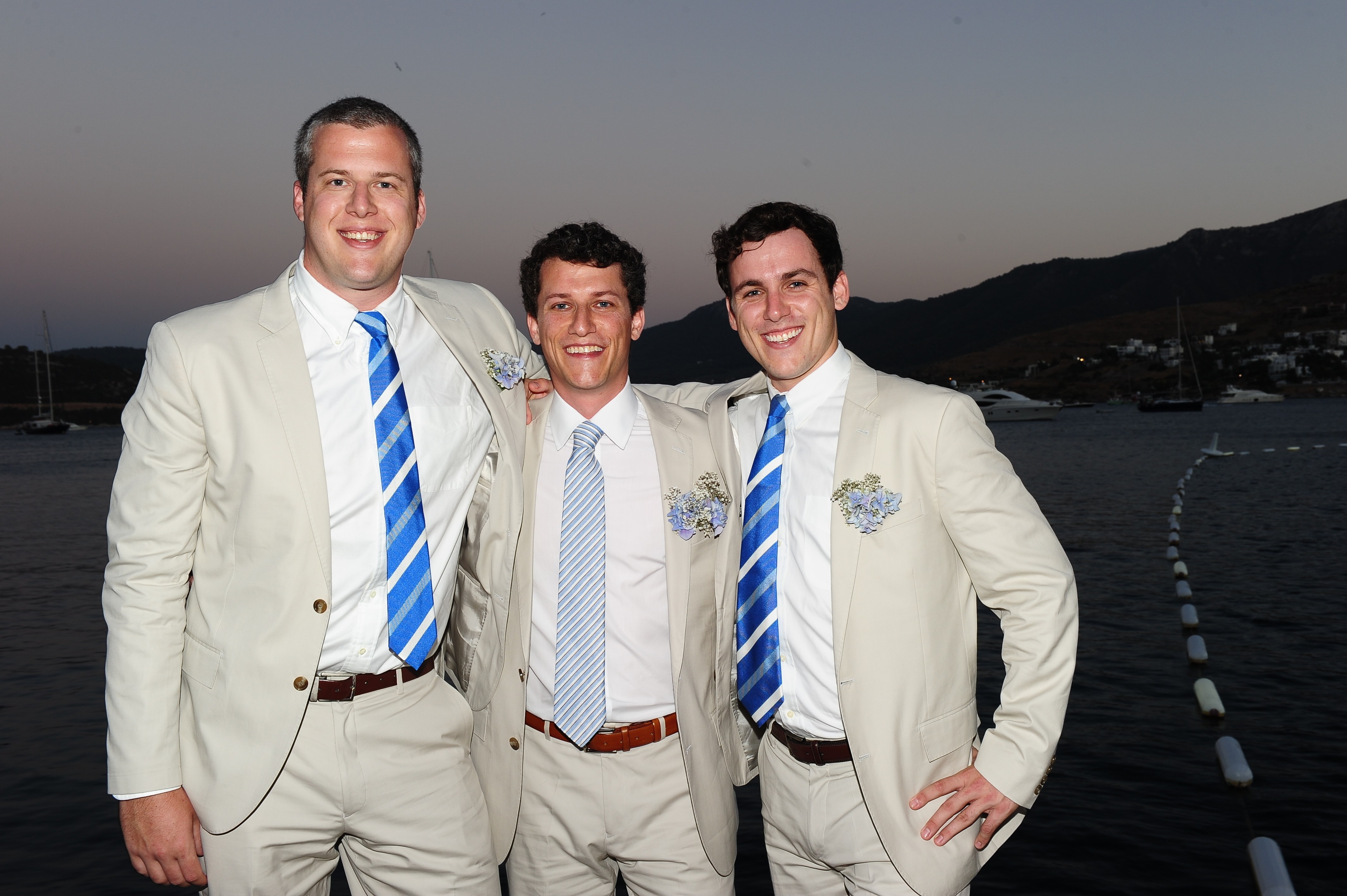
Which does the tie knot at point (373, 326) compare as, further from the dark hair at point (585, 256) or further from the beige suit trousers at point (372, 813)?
the beige suit trousers at point (372, 813)

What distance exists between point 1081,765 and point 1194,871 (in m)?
2.19

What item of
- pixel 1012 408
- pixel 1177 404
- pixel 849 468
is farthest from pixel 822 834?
pixel 1177 404

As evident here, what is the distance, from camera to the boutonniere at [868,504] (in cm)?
301

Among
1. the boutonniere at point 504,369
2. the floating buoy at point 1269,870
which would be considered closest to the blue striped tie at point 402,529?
the boutonniere at point 504,369

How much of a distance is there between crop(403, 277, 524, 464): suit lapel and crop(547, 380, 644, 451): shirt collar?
0.14 meters

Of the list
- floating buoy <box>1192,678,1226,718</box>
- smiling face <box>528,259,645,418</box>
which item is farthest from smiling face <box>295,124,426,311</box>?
floating buoy <box>1192,678,1226,718</box>

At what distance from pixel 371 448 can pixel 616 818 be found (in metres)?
1.60

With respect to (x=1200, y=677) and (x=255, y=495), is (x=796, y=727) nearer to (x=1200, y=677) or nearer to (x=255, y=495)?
(x=255, y=495)

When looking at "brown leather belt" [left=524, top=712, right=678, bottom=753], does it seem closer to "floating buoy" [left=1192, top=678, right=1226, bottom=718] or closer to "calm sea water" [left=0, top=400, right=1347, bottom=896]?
"calm sea water" [left=0, top=400, right=1347, bottom=896]

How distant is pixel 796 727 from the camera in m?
3.21

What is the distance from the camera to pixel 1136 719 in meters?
11.3

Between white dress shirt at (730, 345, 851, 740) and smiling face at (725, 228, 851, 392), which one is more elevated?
smiling face at (725, 228, 851, 392)

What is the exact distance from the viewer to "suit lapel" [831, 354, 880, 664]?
305cm

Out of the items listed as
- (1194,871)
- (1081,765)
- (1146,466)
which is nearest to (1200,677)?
(1081,765)
